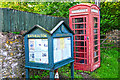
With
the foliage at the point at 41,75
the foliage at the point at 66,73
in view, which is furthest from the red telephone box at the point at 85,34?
the foliage at the point at 41,75

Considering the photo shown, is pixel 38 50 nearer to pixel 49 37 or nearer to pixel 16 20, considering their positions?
pixel 49 37

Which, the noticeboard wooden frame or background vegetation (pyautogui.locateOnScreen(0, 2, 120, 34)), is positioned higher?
background vegetation (pyautogui.locateOnScreen(0, 2, 120, 34))

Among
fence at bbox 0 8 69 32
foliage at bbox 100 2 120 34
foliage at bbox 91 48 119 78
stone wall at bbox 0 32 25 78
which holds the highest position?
foliage at bbox 100 2 120 34

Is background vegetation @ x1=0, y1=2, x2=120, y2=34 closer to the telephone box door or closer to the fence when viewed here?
the fence

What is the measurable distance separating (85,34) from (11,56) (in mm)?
2775

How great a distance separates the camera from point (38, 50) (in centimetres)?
341

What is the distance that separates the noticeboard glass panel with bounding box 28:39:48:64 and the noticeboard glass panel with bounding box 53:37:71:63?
250 mm

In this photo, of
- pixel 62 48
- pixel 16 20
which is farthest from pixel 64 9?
pixel 62 48

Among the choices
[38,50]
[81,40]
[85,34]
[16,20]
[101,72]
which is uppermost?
[16,20]

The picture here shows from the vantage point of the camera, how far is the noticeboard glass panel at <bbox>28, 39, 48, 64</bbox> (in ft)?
10.8

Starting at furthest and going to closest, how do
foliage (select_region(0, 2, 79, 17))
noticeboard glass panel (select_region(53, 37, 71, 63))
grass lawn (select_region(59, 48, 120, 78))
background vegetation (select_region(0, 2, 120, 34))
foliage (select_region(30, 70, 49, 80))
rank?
1. foliage (select_region(0, 2, 79, 17))
2. background vegetation (select_region(0, 2, 120, 34))
3. grass lawn (select_region(59, 48, 120, 78))
4. foliage (select_region(30, 70, 49, 80))
5. noticeboard glass panel (select_region(53, 37, 71, 63))

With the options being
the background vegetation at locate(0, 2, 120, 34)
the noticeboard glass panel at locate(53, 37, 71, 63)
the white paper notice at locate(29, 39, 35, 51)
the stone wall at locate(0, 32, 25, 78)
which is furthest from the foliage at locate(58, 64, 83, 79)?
the background vegetation at locate(0, 2, 120, 34)

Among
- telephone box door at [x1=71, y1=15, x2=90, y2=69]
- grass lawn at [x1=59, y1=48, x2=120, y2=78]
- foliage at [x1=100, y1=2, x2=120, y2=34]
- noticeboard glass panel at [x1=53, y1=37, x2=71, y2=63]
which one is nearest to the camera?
noticeboard glass panel at [x1=53, y1=37, x2=71, y2=63]

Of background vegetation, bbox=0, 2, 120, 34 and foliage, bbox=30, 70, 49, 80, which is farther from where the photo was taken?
background vegetation, bbox=0, 2, 120, 34
